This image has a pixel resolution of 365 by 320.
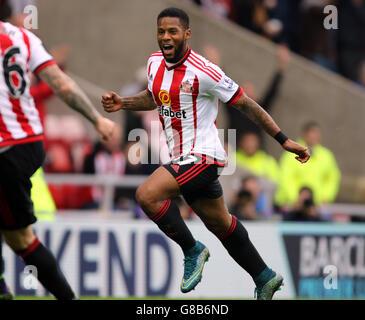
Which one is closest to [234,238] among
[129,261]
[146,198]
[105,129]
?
[146,198]

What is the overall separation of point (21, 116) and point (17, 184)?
1.61 ft

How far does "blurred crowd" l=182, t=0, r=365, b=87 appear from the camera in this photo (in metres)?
12.7

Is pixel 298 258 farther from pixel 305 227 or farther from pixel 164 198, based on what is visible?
pixel 164 198

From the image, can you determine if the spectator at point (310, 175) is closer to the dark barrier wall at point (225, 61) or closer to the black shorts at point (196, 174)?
the dark barrier wall at point (225, 61)

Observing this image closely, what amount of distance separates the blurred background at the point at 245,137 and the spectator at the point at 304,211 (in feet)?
0.06

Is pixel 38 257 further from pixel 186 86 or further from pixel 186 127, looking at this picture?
pixel 186 86

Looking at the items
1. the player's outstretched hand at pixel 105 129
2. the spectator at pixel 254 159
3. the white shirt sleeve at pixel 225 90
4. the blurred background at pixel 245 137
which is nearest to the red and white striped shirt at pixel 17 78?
the player's outstretched hand at pixel 105 129

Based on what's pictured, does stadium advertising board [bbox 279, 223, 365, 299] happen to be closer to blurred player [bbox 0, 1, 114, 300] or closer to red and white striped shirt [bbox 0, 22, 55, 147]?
blurred player [bbox 0, 1, 114, 300]

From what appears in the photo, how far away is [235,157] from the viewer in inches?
435

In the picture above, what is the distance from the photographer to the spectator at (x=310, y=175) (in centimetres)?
1077

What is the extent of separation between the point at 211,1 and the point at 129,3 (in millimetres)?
1461
